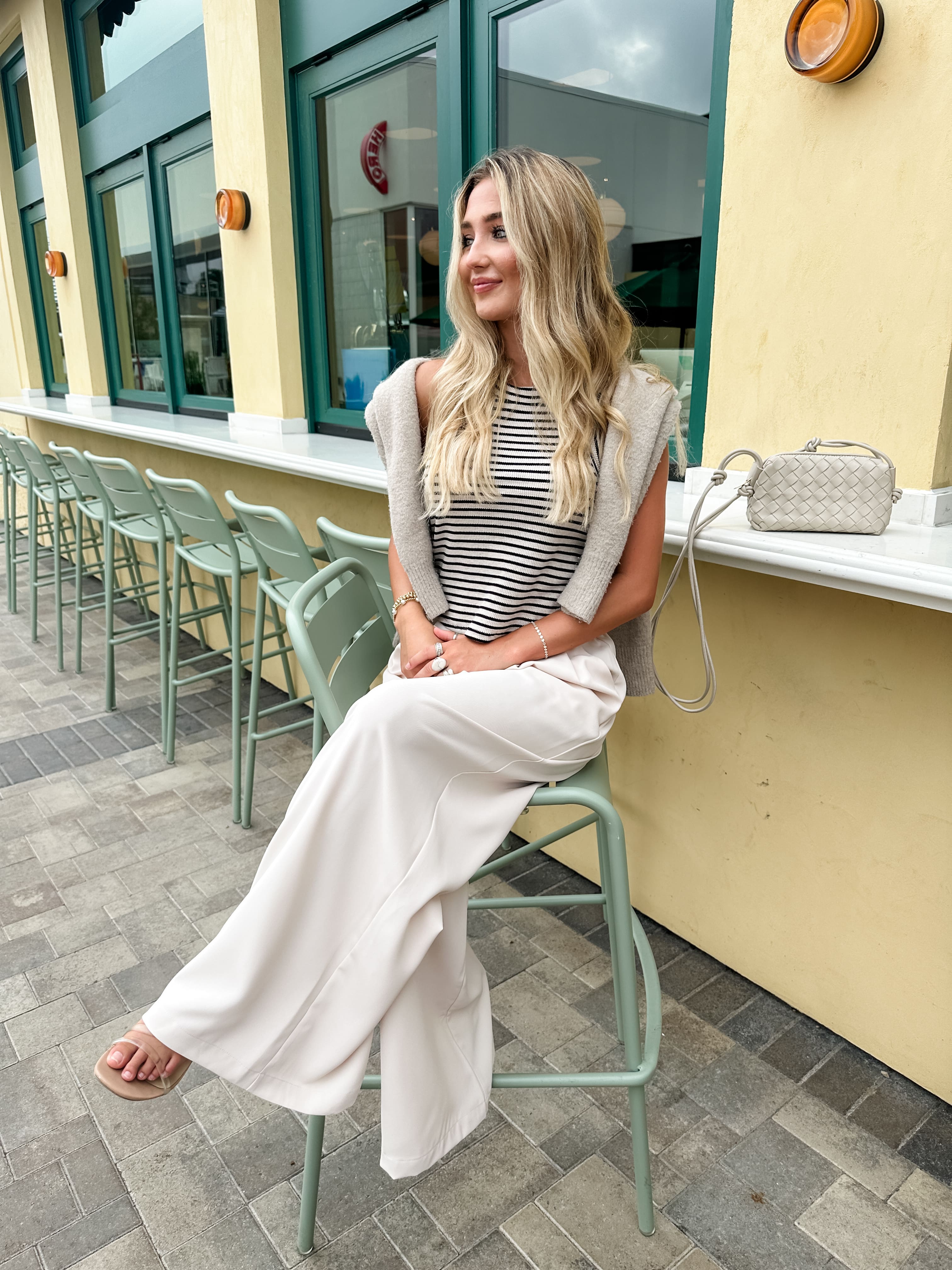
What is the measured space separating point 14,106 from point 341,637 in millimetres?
6291

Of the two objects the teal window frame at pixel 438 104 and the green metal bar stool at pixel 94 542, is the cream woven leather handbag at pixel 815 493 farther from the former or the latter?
the green metal bar stool at pixel 94 542

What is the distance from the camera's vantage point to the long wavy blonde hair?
1387mm

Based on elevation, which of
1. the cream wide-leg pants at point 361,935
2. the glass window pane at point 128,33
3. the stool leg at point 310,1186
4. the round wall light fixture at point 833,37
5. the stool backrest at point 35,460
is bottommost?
the stool leg at point 310,1186

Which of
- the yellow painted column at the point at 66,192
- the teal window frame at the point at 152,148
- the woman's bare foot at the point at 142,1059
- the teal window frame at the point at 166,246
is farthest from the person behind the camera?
the yellow painted column at the point at 66,192

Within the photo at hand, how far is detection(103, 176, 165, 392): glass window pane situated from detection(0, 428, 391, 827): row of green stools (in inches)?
30.6

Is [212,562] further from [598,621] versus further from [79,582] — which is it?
[598,621]

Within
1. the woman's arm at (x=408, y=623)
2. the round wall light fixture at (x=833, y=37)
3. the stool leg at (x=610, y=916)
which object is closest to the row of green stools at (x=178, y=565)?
the woman's arm at (x=408, y=623)

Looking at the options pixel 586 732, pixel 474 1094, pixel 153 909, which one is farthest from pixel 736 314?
pixel 153 909

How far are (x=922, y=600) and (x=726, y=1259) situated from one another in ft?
3.41

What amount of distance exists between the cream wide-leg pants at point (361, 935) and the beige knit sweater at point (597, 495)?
13.9 inches

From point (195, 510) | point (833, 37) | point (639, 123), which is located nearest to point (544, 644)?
point (833, 37)

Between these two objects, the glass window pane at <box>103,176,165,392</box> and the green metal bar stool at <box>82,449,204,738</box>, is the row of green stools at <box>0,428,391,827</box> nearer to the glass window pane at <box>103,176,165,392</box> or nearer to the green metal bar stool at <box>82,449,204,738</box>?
the green metal bar stool at <box>82,449,204,738</box>

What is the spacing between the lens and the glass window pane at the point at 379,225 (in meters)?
2.78

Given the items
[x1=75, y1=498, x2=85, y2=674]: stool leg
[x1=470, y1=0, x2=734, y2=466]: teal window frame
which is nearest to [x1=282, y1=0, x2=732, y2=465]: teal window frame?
[x1=470, y1=0, x2=734, y2=466]: teal window frame
